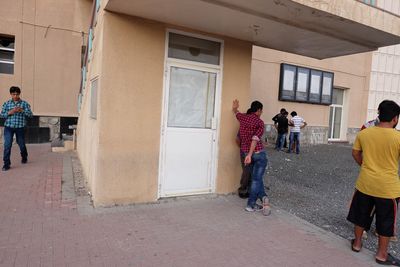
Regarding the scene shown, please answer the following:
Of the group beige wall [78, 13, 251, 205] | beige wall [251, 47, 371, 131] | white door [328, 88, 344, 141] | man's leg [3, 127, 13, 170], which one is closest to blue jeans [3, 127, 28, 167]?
man's leg [3, 127, 13, 170]

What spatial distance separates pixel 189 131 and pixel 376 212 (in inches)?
117

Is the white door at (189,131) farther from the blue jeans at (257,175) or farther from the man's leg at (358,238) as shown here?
the man's leg at (358,238)

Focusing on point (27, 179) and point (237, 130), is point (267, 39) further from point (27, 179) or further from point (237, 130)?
point (27, 179)

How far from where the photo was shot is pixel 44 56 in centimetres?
1091

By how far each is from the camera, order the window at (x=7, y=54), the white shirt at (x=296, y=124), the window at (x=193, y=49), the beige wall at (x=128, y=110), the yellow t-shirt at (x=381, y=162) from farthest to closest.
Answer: the white shirt at (x=296, y=124)
the window at (x=7, y=54)
the window at (x=193, y=49)
the beige wall at (x=128, y=110)
the yellow t-shirt at (x=381, y=162)

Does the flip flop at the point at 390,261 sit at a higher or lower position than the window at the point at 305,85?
lower

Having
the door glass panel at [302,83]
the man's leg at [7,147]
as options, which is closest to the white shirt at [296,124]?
the door glass panel at [302,83]

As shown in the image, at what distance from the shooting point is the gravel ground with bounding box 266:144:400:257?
5.05m

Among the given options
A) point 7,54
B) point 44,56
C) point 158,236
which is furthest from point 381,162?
point 7,54

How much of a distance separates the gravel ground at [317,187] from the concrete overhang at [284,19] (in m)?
2.84

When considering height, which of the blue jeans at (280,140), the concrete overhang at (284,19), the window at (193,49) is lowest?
the blue jeans at (280,140)

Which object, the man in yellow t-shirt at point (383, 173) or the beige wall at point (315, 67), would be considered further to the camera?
the beige wall at point (315, 67)

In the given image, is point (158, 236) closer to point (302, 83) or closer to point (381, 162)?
point (381, 162)

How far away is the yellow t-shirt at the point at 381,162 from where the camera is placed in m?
3.64
